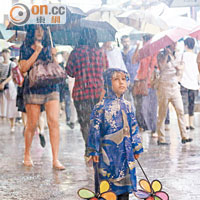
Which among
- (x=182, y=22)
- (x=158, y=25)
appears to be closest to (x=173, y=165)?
(x=182, y=22)

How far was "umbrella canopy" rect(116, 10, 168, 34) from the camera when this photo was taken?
13.0 meters

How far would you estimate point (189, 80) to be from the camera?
13320 mm

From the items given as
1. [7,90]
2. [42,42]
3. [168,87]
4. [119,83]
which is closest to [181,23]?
[168,87]

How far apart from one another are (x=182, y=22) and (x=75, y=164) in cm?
541

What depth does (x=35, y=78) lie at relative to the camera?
7.46 meters

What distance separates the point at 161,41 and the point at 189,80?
2.62 meters

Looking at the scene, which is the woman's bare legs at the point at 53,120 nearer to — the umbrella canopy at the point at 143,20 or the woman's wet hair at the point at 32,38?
the woman's wet hair at the point at 32,38

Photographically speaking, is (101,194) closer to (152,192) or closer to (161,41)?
(152,192)

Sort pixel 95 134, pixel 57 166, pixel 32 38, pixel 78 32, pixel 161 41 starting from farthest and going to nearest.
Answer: pixel 161 41 → pixel 78 32 → pixel 32 38 → pixel 57 166 → pixel 95 134

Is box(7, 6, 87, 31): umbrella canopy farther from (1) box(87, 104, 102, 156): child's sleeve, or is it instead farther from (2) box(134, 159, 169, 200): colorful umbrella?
(2) box(134, 159, 169, 200): colorful umbrella

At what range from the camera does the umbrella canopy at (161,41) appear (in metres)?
10.8

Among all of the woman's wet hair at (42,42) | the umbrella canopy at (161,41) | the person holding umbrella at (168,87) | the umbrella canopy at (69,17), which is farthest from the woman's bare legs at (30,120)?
the umbrella canopy at (161,41)

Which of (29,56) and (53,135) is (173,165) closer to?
(53,135)

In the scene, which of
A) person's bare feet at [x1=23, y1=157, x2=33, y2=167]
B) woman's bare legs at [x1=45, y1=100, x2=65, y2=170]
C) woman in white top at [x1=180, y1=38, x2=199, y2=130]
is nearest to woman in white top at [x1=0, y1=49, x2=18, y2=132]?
woman in white top at [x1=180, y1=38, x2=199, y2=130]
